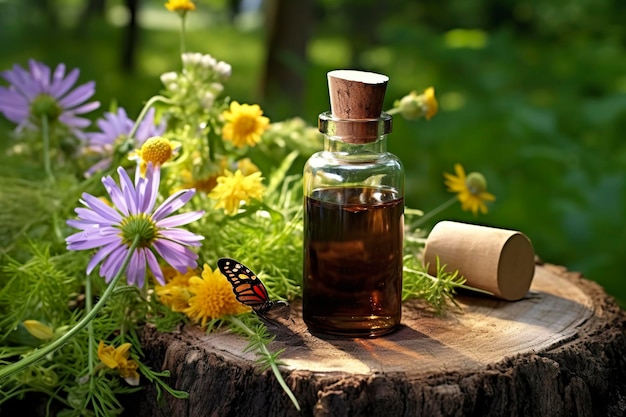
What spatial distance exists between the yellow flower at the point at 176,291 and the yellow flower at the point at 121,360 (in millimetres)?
120

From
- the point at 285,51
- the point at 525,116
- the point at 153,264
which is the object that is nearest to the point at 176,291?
the point at 153,264

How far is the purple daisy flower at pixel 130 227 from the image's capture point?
160 cm

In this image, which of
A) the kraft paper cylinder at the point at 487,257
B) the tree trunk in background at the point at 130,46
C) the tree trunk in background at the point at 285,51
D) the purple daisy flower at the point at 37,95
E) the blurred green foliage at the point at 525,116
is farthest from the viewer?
the tree trunk in background at the point at 130,46

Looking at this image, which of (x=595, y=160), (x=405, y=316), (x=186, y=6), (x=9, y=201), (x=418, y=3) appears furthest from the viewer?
(x=418, y=3)

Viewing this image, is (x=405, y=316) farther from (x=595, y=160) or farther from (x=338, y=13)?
(x=338, y=13)

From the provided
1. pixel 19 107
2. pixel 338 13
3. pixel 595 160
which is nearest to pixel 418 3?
pixel 338 13

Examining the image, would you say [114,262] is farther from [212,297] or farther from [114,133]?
[114,133]

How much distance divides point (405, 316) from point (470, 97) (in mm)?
3346

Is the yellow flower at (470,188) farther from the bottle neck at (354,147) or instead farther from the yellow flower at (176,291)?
the yellow flower at (176,291)

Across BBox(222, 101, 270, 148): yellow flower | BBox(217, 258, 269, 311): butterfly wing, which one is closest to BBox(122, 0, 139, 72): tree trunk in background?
BBox(222, 101, 270, 148): yellow flower

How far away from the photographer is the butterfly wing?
1.60 metres

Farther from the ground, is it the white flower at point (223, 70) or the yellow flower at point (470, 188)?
the white flower at point (223, 70)

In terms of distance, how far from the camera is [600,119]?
441cm

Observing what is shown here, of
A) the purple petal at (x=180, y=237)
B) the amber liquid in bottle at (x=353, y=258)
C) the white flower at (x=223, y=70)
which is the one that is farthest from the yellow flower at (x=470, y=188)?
the purple petal at (x=180, y=237)
